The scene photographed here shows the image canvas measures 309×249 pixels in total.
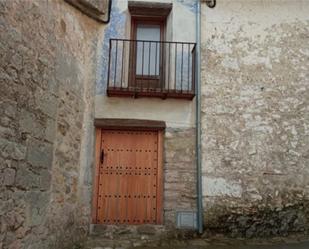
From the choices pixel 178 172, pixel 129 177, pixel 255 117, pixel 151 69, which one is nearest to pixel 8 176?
pixel 129 177

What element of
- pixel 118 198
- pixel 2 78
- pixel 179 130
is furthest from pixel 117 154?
pixel 2 78

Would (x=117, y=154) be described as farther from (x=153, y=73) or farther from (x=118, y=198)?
(x=153, y=73)

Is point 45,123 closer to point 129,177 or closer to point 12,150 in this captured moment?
point 12,150

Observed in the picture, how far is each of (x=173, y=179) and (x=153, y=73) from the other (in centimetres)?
170

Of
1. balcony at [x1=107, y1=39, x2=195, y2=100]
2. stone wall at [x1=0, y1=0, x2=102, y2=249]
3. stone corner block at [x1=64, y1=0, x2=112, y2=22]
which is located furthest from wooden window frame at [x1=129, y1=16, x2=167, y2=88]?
stone wall at [x1=0, y1=0, x2=102, y2=249]

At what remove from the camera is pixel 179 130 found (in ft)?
17.7

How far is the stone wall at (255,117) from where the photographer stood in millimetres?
5145

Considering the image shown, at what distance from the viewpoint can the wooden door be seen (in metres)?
5.12

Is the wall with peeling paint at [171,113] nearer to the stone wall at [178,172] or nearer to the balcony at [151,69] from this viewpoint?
the stone wall at [178,172]

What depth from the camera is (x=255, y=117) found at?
17.9ft

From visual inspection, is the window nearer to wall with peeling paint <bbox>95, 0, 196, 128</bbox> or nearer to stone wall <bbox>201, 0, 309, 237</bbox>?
wall with peeling paint <bbox>95, 0, 196, 128</bbox>

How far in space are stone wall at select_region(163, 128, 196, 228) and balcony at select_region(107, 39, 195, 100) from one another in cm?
59

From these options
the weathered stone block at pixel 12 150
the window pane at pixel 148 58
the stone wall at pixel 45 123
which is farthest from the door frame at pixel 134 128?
the weathered stone block at pixel 12 150

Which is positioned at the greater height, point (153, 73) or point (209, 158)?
point (153, 73)
